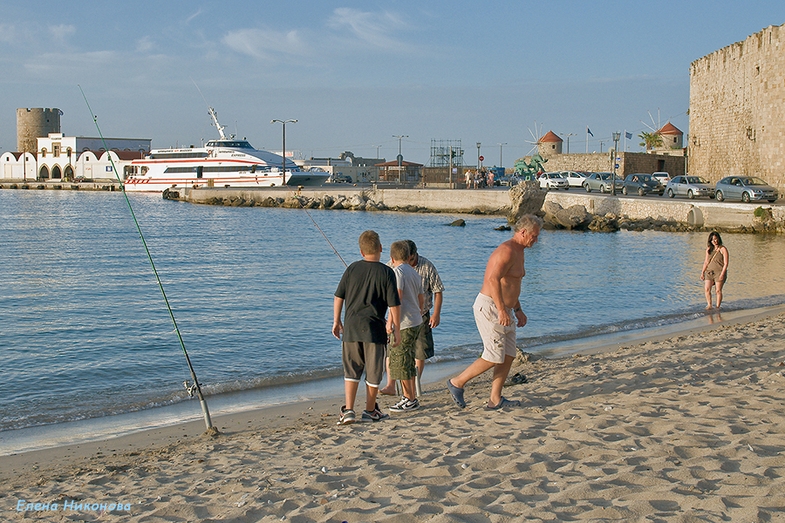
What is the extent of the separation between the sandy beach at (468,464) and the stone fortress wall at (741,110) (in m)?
31.7

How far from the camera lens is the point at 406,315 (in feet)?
21.0

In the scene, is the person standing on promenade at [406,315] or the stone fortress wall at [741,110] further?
the stone fortress wall at [741,110]

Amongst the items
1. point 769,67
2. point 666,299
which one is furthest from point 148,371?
point 769,67

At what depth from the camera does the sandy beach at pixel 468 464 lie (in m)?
4.12

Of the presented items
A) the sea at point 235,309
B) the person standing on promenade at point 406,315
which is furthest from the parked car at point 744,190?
the person standing on promenade at point 406,315

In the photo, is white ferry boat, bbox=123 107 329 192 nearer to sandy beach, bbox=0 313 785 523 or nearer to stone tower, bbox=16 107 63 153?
stone tower, bbox=16 107 63 153

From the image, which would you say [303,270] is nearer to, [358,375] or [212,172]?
[358,375]

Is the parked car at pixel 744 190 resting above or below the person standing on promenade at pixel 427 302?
above

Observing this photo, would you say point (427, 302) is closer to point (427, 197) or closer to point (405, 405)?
point (405, 405)

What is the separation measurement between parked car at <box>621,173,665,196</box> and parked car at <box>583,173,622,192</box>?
23.9 inches

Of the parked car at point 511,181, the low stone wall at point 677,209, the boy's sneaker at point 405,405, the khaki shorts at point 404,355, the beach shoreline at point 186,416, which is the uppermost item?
the parked car at point 511,181

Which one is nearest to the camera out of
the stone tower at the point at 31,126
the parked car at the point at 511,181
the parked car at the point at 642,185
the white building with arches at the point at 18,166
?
the parked car at the point at 642,185

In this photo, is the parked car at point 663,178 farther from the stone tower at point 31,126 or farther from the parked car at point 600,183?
the stone tower at point 31,126

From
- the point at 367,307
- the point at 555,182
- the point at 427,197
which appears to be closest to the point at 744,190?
the point at 555,182
